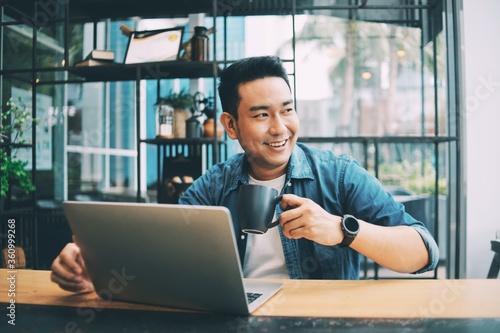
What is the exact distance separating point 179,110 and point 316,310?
2.46 m

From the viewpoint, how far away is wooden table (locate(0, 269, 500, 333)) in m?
0.75

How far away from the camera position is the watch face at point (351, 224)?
1.06m

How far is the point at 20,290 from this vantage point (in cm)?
104

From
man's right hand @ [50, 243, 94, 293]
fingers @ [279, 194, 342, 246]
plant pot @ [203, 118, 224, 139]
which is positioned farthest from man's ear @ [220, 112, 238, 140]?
plant pot @ [203, 118, 224, 139]

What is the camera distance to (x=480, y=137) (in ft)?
9.00

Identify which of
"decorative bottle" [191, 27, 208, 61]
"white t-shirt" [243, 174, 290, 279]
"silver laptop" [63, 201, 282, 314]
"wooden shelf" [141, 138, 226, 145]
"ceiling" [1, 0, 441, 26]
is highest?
"ceiling" [1, 0, 441, 26]

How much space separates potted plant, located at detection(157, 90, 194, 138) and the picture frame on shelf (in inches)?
11.3

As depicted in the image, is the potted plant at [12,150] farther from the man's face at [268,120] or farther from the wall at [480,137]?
the wall at [480,137]

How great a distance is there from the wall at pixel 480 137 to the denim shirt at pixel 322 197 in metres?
1.66

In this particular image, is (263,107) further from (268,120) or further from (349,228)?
(349,228)

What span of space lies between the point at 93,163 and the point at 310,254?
3467 millimetres

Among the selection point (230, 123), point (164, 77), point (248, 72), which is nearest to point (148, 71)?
point (164, 77)

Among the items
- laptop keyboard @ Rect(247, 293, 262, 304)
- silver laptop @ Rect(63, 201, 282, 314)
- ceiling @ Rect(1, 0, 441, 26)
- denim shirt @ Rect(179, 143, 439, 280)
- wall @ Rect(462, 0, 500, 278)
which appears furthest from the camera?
ceiling @ Rect(1, 0, 441, 26)

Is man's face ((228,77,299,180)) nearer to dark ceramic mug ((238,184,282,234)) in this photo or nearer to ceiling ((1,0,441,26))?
dark ceramic mug ((238,184,282,234))
